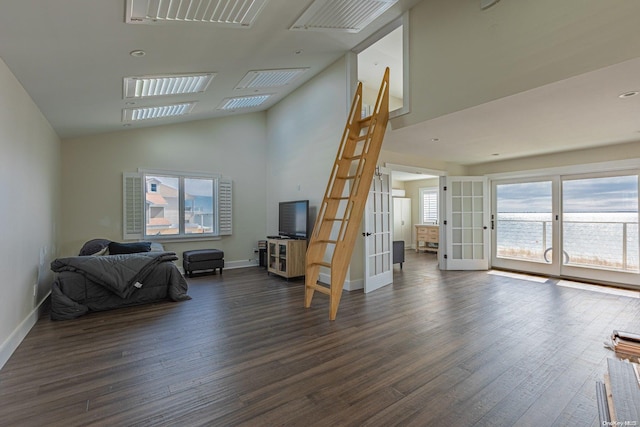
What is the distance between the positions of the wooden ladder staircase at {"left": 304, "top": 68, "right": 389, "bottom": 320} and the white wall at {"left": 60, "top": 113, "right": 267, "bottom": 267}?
134 inches

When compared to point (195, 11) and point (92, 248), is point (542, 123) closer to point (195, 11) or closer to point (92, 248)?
point (195, 11)

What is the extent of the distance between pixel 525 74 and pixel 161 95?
452 cm

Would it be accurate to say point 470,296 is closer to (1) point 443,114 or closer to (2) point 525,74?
(1) point 443,114

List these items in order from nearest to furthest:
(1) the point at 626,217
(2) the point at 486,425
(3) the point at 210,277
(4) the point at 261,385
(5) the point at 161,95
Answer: (2) the point at 486,425 < (4) the point at 261,385 < (5) the point at 161,95 < (1) the point at 626,217 < (3) the point at 210,277

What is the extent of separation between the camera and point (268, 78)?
4977 millimetres

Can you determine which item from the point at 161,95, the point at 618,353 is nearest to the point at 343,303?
the point at 618,353

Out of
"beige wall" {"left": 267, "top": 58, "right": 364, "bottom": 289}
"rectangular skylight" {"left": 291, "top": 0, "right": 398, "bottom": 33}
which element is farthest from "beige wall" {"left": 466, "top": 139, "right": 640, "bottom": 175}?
"rectangular skylight" {"left": 291, "top": 0, "right": 398, "bottom": 33}

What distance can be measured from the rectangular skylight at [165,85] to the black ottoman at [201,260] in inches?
123

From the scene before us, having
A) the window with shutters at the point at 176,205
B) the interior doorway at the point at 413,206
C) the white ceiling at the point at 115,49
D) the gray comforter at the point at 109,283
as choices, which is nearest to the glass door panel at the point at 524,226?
the interior doorway at the point at 413,206

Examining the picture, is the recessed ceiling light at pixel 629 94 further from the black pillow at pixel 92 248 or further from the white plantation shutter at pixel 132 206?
the white plantation shutter at pixel 132 206

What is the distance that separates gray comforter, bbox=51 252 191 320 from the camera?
3.72 meters

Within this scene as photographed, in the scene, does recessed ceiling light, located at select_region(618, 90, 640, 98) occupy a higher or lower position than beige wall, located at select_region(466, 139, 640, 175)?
higher

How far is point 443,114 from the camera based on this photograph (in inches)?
142

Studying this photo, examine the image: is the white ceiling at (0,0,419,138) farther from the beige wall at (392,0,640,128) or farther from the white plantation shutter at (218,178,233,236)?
the white plantation shutter at (218,178,233,236)
